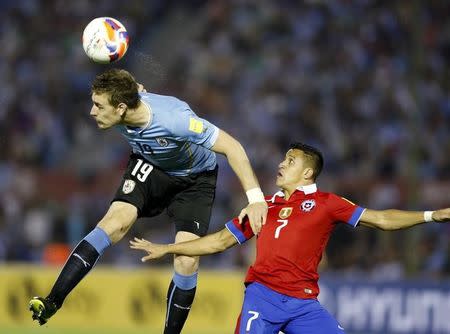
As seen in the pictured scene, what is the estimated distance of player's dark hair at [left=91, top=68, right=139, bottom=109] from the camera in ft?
26.3

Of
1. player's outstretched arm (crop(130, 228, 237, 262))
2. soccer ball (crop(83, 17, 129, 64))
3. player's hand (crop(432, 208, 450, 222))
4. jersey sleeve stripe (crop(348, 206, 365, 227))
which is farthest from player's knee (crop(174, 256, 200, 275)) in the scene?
player's hand (crop(432, 208, 450, 222))

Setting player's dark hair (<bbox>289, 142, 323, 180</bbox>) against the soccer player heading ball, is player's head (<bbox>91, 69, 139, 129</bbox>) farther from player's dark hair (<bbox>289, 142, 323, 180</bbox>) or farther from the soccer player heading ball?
player's dark hair (<bbox>289, 142, 323, 180</bbox>)

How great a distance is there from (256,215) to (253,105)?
9.79 m

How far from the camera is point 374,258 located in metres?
14.6

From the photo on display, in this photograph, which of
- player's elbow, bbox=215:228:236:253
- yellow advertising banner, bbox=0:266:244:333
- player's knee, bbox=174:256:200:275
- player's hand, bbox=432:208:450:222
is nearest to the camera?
player's hand, bbox=432:208:450:222

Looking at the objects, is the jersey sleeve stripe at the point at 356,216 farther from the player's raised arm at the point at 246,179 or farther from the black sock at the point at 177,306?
the black sock at the point at 177,306

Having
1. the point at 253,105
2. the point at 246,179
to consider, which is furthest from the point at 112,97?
the point at 253,105

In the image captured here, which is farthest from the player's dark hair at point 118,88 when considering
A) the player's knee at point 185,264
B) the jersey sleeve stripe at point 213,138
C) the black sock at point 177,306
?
the black sock at point 177,306

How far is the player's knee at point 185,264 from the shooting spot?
8602mm

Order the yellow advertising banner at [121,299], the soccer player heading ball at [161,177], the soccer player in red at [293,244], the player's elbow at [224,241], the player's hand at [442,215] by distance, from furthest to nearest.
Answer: the yellow advertising banner at [121,299]
the soccer player heading ball at [161,177]
the player's elbow at [224,241]
the soccer player in red at [293,244]
the player's hand at [442,215]

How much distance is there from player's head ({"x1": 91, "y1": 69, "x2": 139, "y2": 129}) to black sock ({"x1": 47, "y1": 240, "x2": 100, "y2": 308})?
904 millimetres

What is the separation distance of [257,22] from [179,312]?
1046 cm

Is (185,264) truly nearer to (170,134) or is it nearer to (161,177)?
(161,177)

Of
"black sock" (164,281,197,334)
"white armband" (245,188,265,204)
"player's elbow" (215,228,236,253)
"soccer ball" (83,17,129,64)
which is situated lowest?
"black sock" (164,281,197,334)
